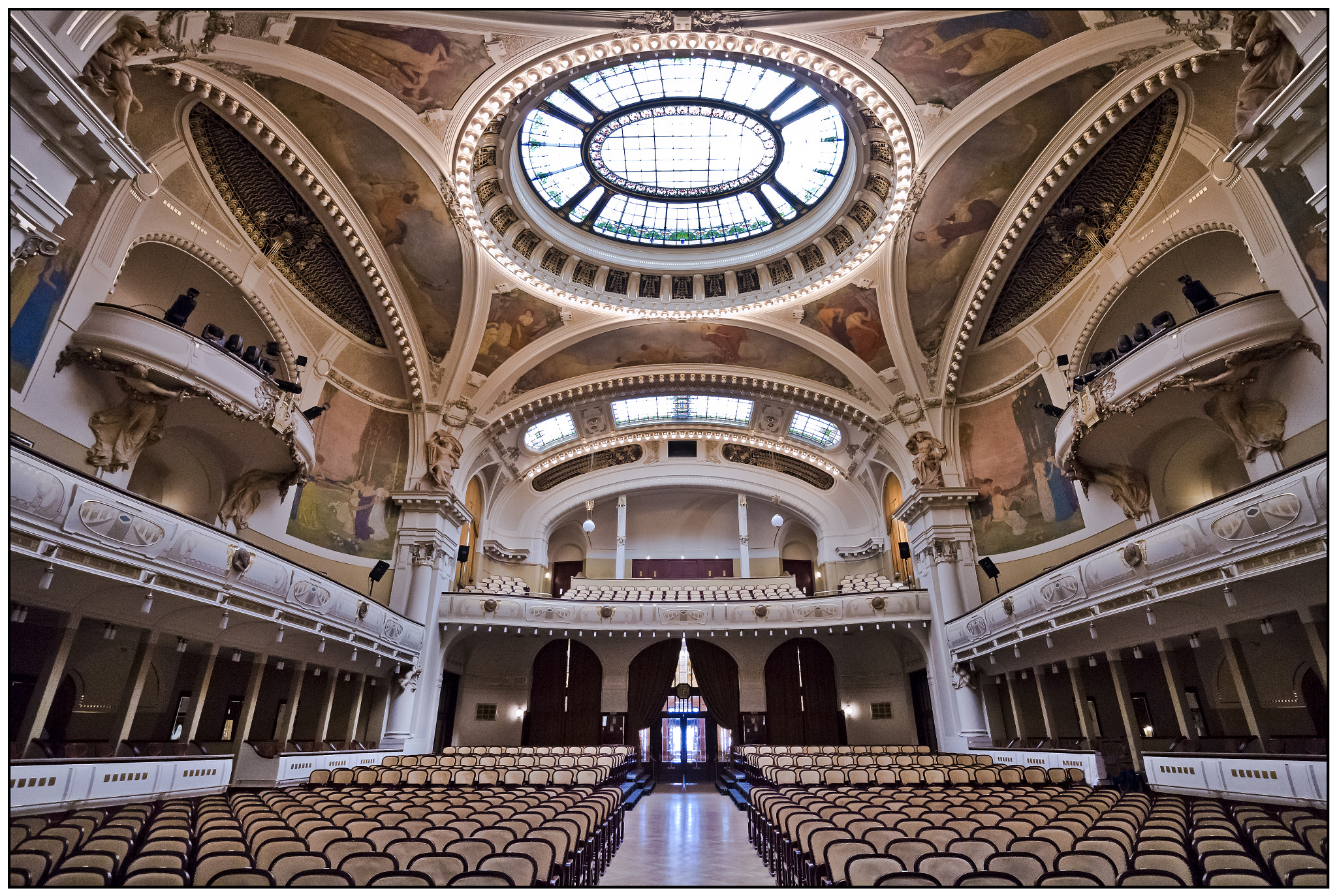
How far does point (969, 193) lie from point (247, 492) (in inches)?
743

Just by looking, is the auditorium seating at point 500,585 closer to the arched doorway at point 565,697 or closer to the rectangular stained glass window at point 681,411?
the arched doorway at point 565,697

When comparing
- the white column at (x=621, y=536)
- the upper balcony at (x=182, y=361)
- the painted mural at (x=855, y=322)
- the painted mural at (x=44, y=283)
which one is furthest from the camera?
the white column at (x=621, y=536)

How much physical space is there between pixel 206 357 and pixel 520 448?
1395 centimetres

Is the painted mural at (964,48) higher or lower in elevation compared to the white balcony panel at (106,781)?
higher

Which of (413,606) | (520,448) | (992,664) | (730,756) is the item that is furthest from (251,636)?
(992,664)

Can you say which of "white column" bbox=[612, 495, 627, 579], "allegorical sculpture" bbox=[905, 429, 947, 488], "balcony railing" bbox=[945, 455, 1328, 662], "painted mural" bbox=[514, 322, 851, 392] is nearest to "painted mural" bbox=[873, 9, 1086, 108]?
"painted mural" bbox=[514, 322, 851, 392]

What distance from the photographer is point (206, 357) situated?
1238cm

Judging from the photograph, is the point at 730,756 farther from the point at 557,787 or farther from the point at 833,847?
the point at 833,847

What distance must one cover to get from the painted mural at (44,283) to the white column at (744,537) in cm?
A: 2181

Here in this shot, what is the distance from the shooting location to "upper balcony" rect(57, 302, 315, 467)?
1117cm

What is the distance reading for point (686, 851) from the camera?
Result: 895 cm

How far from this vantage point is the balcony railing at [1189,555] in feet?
27.7

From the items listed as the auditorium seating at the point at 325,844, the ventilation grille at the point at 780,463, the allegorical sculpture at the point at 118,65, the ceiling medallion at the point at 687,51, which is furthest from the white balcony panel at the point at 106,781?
the ventilation grille at the point at 780,463

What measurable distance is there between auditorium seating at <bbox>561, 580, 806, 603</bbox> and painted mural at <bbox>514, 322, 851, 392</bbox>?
761 centimetres
